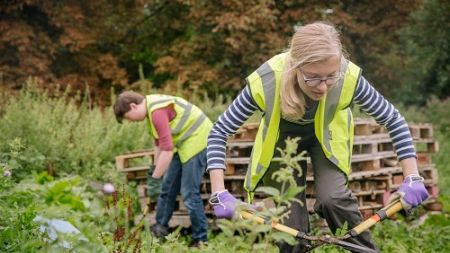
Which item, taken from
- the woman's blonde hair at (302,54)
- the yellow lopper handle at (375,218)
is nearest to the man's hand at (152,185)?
the woman's blonde hair at (302,54)

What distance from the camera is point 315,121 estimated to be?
3.67 metres

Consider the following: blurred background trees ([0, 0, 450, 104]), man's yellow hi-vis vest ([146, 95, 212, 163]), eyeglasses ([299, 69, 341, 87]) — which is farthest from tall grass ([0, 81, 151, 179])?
blurred background trees ([0, 0, 450, 104])

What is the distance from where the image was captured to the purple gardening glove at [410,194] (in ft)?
10.6

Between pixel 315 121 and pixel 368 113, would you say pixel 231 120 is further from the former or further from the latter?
pixel 368 113

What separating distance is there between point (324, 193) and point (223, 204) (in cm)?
71

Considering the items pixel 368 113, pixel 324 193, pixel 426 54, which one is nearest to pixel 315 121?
pixel 368 113

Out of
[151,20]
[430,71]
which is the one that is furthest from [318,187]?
[430,71]

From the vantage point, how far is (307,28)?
3.43 meters

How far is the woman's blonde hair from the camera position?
323 cm

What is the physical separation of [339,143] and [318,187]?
0.85 feet

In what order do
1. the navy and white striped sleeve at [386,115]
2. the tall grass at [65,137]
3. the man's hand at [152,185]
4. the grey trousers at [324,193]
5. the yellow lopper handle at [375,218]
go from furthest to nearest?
the tall grass at [65,137], the man's hand at [152,185], the grey trousers at [324,193], the navy and white striped sleeve at [386,115], the yellow lopper handle at [375,218]

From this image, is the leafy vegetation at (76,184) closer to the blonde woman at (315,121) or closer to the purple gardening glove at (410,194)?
the blonde woman at (315,121)

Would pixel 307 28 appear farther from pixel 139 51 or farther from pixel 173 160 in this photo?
pixel 139 51

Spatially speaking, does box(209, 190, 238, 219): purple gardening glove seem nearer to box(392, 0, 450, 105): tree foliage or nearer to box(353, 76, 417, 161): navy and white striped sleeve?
box(353, 76, 417, 161): navy and white striped sleeve
